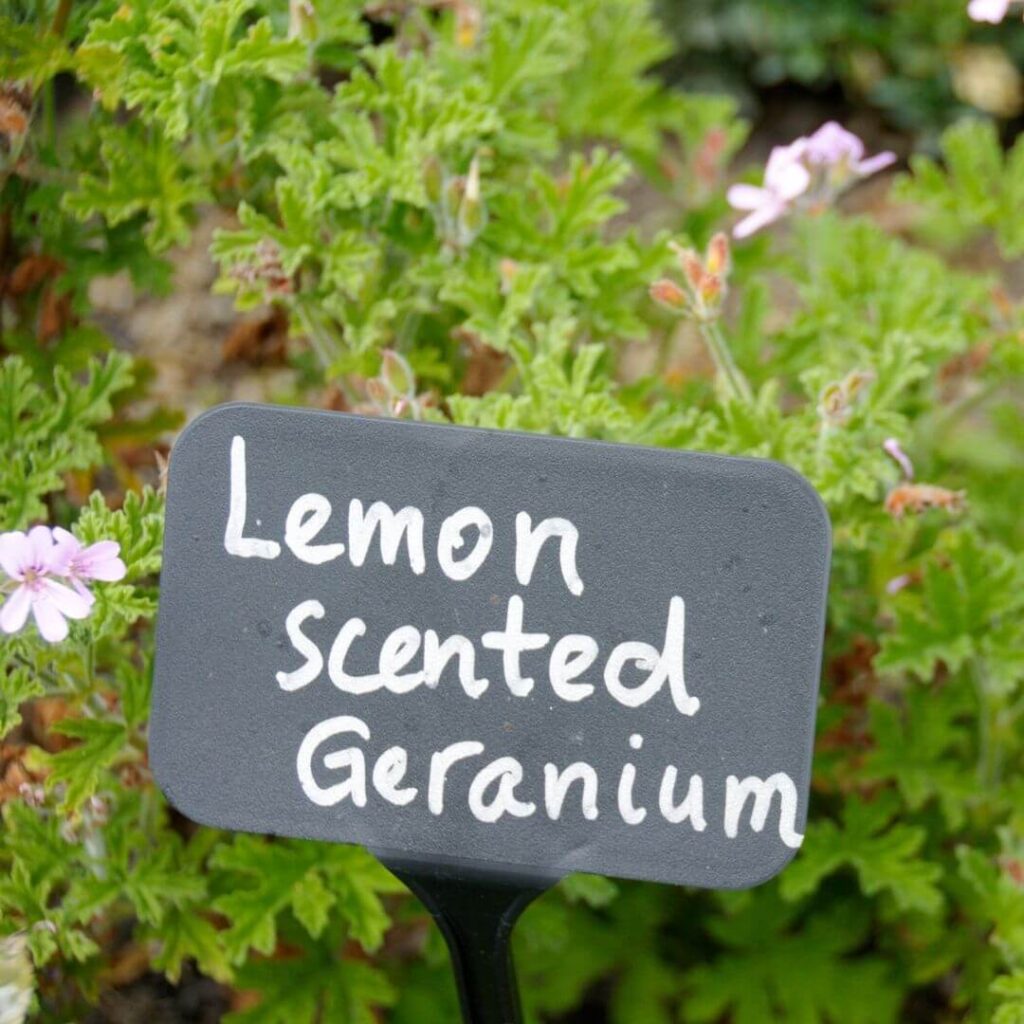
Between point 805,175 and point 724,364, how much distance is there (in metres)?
0.28

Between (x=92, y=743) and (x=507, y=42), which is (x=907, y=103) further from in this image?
(x=92, y=743)

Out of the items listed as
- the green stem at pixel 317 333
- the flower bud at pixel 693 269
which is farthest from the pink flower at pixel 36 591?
the flower bud at pixel 693 269

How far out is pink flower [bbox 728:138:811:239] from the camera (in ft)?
5.91

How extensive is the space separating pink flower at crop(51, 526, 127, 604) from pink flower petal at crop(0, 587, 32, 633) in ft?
0.15

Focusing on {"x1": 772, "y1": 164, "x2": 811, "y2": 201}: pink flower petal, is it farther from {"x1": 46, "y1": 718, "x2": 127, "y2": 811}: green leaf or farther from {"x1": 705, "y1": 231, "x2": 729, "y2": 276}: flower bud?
{"x1": 46, "y1": 718, "x2": 127, "y2": 811}: green leaf

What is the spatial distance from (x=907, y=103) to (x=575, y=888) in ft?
Result: 8.50

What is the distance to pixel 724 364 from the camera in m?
1.78

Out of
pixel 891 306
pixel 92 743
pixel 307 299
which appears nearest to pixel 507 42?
pixel 307 299

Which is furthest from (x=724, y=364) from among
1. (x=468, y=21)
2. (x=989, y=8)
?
(x=468, y=21)

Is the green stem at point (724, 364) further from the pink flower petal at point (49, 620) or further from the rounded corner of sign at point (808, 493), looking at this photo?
the pink flower petal at point (49, 620)

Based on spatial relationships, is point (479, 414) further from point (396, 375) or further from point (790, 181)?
point (790, 181)

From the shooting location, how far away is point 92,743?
5.19ft

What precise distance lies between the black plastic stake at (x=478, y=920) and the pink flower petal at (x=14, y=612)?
17.4 inches

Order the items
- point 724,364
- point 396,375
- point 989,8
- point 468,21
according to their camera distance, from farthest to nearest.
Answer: point 468,21 → point 724,364 → point 396,375 → point 989,8
